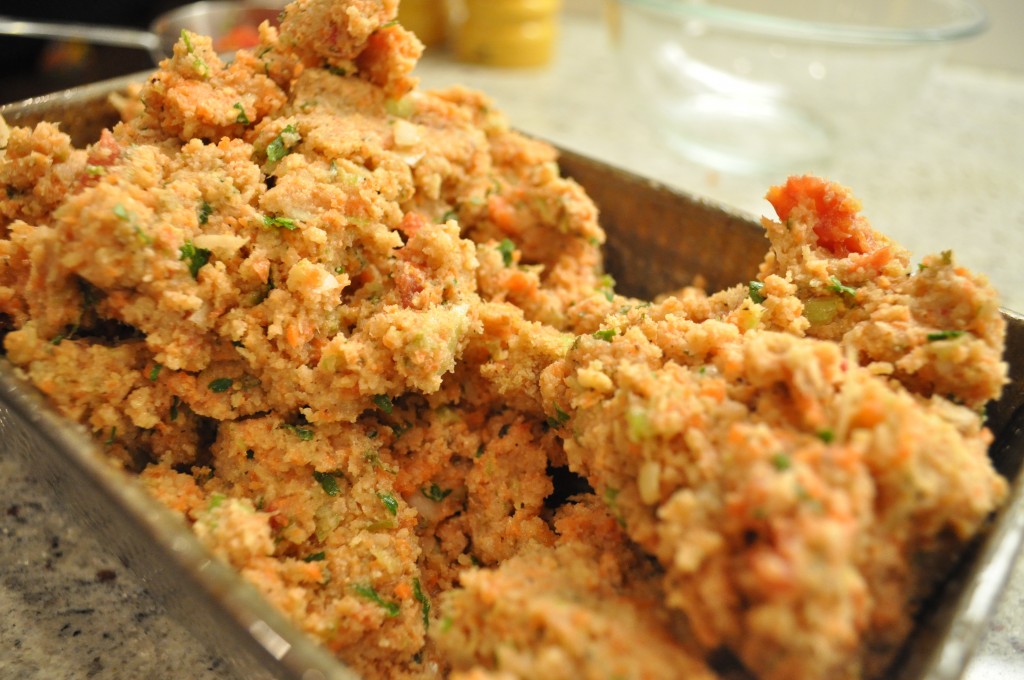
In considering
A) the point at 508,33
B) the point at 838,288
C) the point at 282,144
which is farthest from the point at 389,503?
the point at 508,33

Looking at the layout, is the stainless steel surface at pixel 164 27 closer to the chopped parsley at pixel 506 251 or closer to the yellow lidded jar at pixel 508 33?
the yellow lidded jar at pixel 508 33

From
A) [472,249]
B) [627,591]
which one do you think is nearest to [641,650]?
[627,591]

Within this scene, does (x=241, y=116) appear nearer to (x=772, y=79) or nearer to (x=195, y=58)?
(x=195, y=58)

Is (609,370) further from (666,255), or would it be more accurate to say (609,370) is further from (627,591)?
(666,255)

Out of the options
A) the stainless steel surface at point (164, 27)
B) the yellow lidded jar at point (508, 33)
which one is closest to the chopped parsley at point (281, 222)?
the stainless steel surface at point (164, 27)

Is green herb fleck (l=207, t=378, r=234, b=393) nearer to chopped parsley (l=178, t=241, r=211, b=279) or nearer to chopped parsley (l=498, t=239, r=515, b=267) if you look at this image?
chopped parsley (l=178, t=241, r=211, b=279)
